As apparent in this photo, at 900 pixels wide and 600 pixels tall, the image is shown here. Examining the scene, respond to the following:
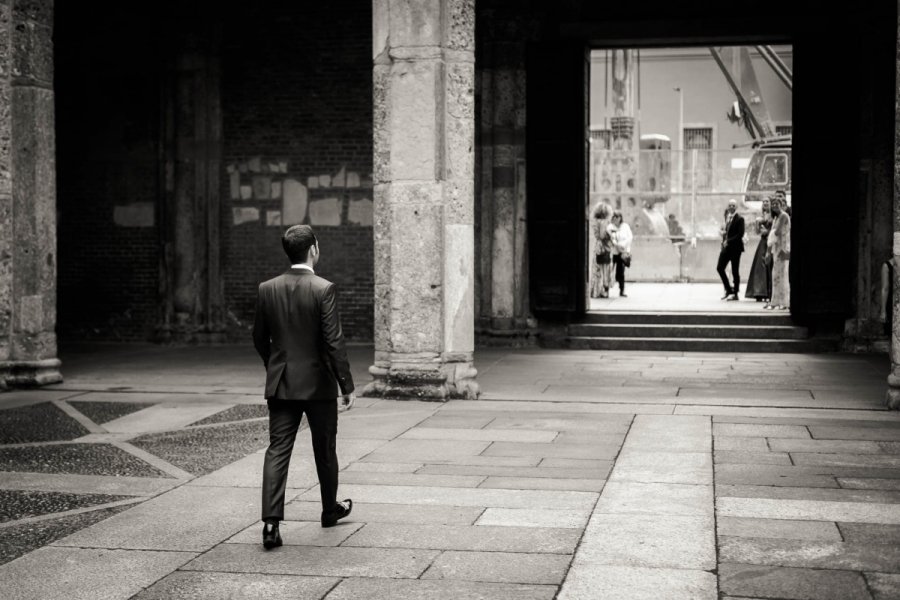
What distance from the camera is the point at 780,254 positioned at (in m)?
18.5

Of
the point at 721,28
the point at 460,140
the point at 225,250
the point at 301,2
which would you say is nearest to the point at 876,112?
the point at 721,28

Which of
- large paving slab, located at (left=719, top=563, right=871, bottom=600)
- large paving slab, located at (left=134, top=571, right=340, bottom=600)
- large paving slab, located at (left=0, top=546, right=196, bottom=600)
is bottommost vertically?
large paving slab, located at (left=0, top=546, right=196, bottom=600)

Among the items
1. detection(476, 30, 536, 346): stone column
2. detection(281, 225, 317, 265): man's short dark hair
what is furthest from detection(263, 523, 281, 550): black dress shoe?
detection(476, 30, 536, 346): stone column

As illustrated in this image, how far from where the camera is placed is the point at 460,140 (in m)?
10.8

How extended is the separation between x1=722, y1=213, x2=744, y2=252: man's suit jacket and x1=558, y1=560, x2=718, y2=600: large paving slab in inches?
636

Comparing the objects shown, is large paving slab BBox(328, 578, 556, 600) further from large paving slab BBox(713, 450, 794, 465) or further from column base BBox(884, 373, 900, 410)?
column base BBox(884, 373, 900, 410)

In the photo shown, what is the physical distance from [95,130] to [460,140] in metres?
7.52

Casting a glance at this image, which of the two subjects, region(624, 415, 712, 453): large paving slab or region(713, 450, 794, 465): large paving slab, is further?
region(624, 415, 712, 453): large paving slab

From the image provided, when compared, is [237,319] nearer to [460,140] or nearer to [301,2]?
[301,2]

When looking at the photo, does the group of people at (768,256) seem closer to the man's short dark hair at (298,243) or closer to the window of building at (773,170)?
the window of building at (773,170)

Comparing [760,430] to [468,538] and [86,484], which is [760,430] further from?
[86,484]

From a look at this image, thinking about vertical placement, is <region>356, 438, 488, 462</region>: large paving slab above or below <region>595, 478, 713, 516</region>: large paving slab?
below

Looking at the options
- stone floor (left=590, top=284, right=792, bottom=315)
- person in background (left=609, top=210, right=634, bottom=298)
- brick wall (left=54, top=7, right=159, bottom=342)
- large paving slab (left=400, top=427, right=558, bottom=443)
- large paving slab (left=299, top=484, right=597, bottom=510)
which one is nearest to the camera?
large paving slab (left=299, top=484, right=597, bottom=510)

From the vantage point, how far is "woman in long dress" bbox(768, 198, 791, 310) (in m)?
18.0
